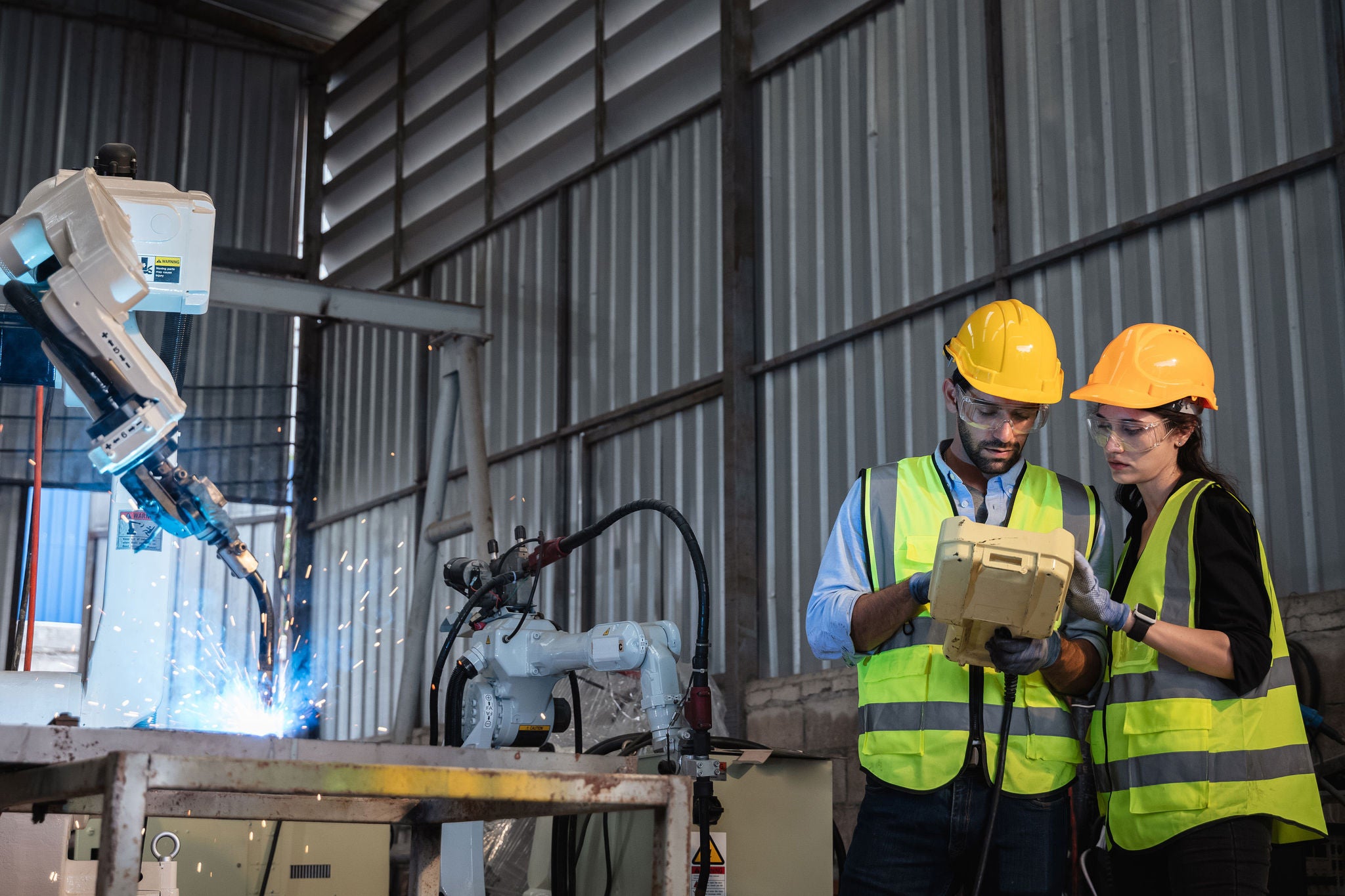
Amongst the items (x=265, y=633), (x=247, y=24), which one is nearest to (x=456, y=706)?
(x=265, y=633)

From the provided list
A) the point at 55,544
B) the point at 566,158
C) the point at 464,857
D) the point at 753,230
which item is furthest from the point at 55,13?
the point at 464,857

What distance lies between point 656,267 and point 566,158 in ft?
4.14

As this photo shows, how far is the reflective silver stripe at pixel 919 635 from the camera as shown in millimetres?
2273

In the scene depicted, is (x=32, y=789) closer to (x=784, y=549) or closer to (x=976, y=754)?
(x=976, y=754)

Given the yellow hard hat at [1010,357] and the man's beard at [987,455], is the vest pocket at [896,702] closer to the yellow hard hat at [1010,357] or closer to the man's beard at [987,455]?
the man's beard at [987,455]

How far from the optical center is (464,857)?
3.16 meters

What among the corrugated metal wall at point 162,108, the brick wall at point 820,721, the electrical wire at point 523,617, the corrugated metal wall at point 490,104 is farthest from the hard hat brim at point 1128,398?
the corrugated metal wall at point 162,108

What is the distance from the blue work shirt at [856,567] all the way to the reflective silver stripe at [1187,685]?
0.28 ft

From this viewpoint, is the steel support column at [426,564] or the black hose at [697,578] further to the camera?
the steel support column at [426,564]

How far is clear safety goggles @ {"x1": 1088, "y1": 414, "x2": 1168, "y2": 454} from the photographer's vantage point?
7.70ft

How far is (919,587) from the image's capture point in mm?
2170

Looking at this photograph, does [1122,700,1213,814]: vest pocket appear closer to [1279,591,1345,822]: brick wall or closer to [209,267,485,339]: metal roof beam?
[1279,591,1345,822]: brick wall

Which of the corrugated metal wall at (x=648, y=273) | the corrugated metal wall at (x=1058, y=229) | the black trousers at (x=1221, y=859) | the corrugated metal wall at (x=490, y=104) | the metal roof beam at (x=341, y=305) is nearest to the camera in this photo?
the black trousers at (x=1221, y=859)

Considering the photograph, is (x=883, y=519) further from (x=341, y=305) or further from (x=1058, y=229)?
(x=341, y=305)
